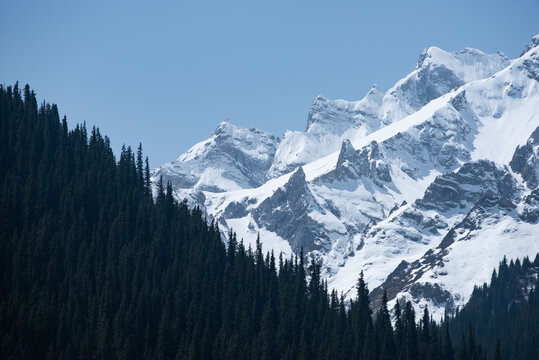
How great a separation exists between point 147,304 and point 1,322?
2543 cm

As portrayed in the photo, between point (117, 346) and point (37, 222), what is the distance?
135 feet

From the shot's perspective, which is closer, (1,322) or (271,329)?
(1,322)

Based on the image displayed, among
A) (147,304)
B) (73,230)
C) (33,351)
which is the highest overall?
(73,230)

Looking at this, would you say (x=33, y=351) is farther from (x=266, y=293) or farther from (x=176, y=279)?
(x=266, y=293)

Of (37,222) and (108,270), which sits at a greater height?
(37,222)

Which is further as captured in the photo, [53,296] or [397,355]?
[397,355]

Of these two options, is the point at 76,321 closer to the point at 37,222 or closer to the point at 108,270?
the point at 108,270

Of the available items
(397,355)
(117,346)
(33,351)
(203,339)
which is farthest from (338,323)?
(33,351)

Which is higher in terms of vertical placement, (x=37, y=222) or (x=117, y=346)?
(x=37, y=222)

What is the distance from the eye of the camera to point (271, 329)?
179500 millimetres

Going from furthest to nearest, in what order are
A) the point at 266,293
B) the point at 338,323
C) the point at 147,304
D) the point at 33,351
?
1. the point at 266,293
2. the point at 338,323
3. the point at 147,304
4. the point at 33,351

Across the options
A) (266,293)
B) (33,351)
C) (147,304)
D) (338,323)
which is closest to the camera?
(33,351)

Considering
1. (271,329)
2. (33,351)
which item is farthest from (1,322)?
(271,329)

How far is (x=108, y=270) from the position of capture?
7151 inches
